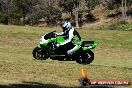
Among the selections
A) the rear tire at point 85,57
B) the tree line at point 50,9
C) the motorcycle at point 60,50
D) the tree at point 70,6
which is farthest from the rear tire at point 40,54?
the tree at point 70,6

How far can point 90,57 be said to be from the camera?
19.5 metres

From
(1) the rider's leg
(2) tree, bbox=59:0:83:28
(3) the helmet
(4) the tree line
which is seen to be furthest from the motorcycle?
(2) tree, bbox=59:0:83:28

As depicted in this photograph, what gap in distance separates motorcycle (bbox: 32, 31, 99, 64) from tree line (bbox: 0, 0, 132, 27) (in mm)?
59970

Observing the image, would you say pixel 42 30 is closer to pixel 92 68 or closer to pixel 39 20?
pixel 92 68

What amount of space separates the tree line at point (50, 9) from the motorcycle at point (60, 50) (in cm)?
5997

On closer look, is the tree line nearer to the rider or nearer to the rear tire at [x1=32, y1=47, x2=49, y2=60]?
the rear tire at [x1=32, y1=47, x2=49, y2=60]

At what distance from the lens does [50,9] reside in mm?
84812

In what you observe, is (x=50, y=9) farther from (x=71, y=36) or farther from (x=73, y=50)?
(x=71, y=36)

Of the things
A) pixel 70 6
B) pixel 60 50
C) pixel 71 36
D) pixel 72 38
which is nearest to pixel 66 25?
pixel 71 36

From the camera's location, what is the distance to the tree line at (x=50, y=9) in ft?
273

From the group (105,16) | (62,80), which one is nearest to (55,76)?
(62,80)

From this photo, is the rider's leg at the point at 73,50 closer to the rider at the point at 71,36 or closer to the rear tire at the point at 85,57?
the rider at the point at 71,36

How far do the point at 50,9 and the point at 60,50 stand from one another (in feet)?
215

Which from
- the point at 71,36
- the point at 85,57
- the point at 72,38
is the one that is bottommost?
the point at 85,57
